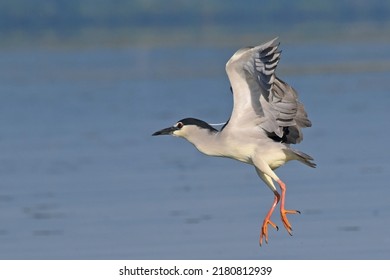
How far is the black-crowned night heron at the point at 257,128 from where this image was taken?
12.6m

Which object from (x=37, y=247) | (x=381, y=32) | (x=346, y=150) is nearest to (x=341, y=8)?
(x=381, y=32)

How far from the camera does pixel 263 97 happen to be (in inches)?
508

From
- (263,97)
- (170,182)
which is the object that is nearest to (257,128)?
(263,97)

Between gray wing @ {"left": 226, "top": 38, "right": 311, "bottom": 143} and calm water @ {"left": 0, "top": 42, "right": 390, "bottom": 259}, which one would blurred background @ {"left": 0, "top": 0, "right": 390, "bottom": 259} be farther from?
gray wing @ {"left": 226, "top": 38, "right": 311, "bottom": 143}

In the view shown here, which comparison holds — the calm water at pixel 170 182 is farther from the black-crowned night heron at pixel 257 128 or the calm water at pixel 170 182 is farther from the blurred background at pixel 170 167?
the black-crowned night heron at pixel 257 128

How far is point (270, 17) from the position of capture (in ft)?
281

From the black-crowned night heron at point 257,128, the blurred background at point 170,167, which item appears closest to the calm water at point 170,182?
the blurred background at point 170,167

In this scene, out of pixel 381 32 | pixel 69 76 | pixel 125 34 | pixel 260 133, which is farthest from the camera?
pixel 125 34

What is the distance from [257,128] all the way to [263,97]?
16.6 inches

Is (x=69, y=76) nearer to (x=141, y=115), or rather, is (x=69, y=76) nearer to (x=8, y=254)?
(x=141, y=115)

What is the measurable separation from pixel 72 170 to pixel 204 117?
22.3 ft

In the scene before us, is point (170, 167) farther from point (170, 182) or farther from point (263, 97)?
point (263, 97)

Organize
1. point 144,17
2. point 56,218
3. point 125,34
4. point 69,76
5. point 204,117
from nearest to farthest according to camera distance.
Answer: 1. point 56,218
2. point 204,117
3. point 69,76
4. point 125,34
5. point 144,17

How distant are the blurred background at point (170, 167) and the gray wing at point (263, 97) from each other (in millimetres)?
1105
